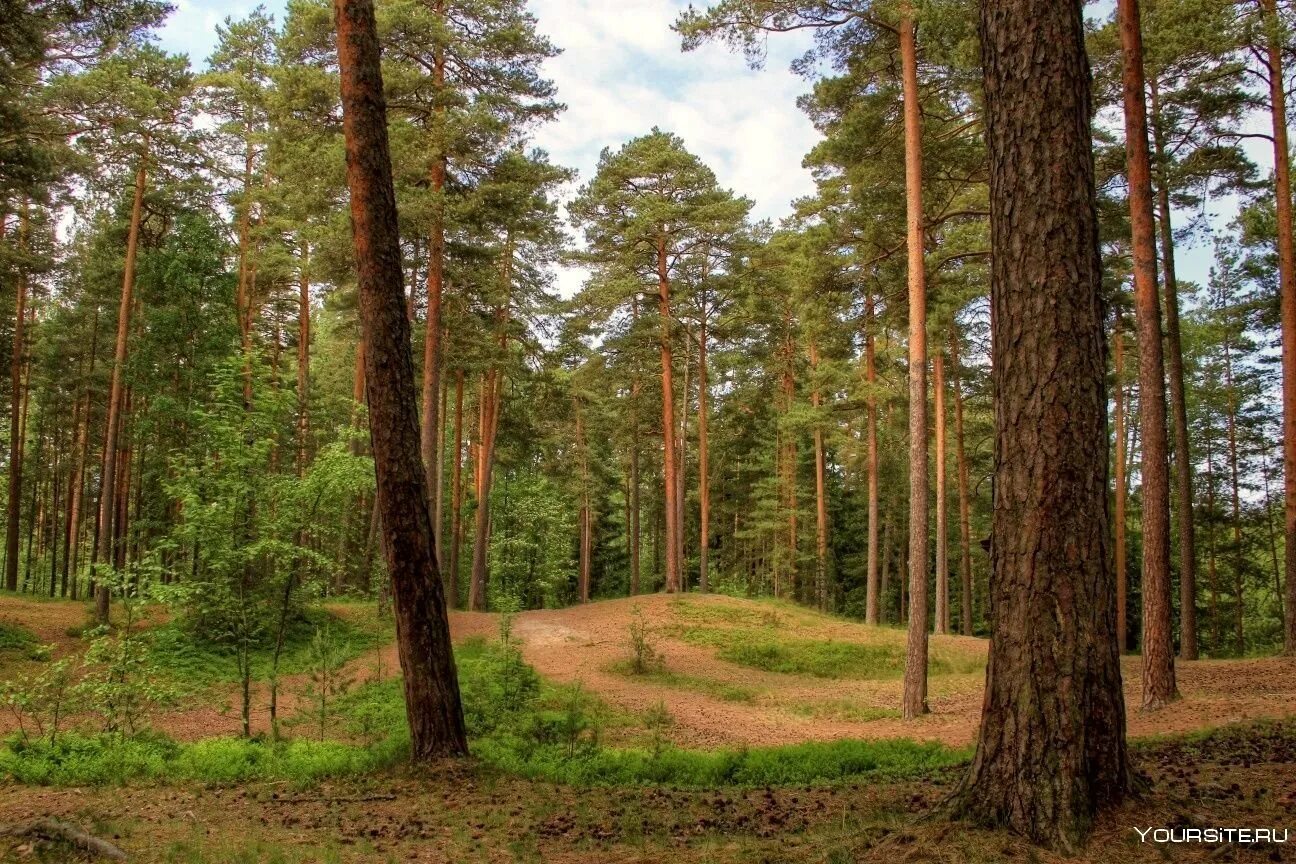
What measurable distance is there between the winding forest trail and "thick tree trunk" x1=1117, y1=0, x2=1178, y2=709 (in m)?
0.71

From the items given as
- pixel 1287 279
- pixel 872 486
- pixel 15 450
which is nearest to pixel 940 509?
pixel 872 486

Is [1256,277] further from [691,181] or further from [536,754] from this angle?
[536,754]

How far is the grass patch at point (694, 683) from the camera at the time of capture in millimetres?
15102

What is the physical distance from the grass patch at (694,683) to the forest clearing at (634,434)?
0.39 ft

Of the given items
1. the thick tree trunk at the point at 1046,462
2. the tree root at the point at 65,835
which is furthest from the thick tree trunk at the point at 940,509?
the tree root at the point at 65,835

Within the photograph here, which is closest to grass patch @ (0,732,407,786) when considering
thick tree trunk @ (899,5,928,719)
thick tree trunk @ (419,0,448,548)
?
thick tree trunk @ (899,5,928,719)

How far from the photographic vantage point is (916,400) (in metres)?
11.7

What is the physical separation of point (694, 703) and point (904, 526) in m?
27.1

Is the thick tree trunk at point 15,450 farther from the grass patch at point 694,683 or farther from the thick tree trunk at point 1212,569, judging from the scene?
the thick tree trunk at point 1212,569

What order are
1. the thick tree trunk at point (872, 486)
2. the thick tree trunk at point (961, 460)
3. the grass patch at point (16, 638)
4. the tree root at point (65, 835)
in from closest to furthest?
the tree root at point (65, 835)
the grass patch at point (16, 638)
the thick tree trunk at point (961, 460)
the thick tree trunk at point (872, 486)

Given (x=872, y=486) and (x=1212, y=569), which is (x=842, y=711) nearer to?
(x=872, y=486)

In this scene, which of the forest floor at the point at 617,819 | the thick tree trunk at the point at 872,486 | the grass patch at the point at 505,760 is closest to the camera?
the forest floor at the point at 617,819

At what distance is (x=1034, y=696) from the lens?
3443mm

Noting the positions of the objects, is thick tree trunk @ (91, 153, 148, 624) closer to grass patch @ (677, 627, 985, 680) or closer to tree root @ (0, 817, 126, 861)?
grass patch @ (677, 627, 985, 680)
